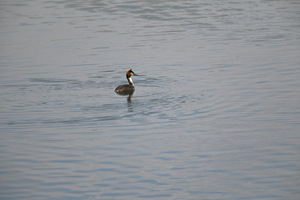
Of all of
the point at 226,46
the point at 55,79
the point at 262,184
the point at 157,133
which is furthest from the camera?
the point at 226,46

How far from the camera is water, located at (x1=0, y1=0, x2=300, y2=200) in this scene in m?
10.6

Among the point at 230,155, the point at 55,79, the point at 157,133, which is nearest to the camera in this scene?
the point at 230,155

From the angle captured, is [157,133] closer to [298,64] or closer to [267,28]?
[298,64]

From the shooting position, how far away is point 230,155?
11.9 metres

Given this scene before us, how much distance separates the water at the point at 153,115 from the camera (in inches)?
416

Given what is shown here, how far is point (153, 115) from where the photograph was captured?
601 inches

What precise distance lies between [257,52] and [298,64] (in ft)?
12.0

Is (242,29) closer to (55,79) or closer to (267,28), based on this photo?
(267,28)

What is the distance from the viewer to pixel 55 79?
20844 millimetres

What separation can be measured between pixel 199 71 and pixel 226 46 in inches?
248

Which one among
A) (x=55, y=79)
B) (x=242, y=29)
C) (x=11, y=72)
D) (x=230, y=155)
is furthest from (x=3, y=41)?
(x=230, y=155)

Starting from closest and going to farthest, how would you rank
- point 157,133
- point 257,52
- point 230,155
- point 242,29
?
point 230,155 < point 157,133 < point 257,52 < point 242,29

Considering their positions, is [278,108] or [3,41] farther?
[3,41]

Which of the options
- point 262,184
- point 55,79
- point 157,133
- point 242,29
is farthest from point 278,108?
point 242,29
